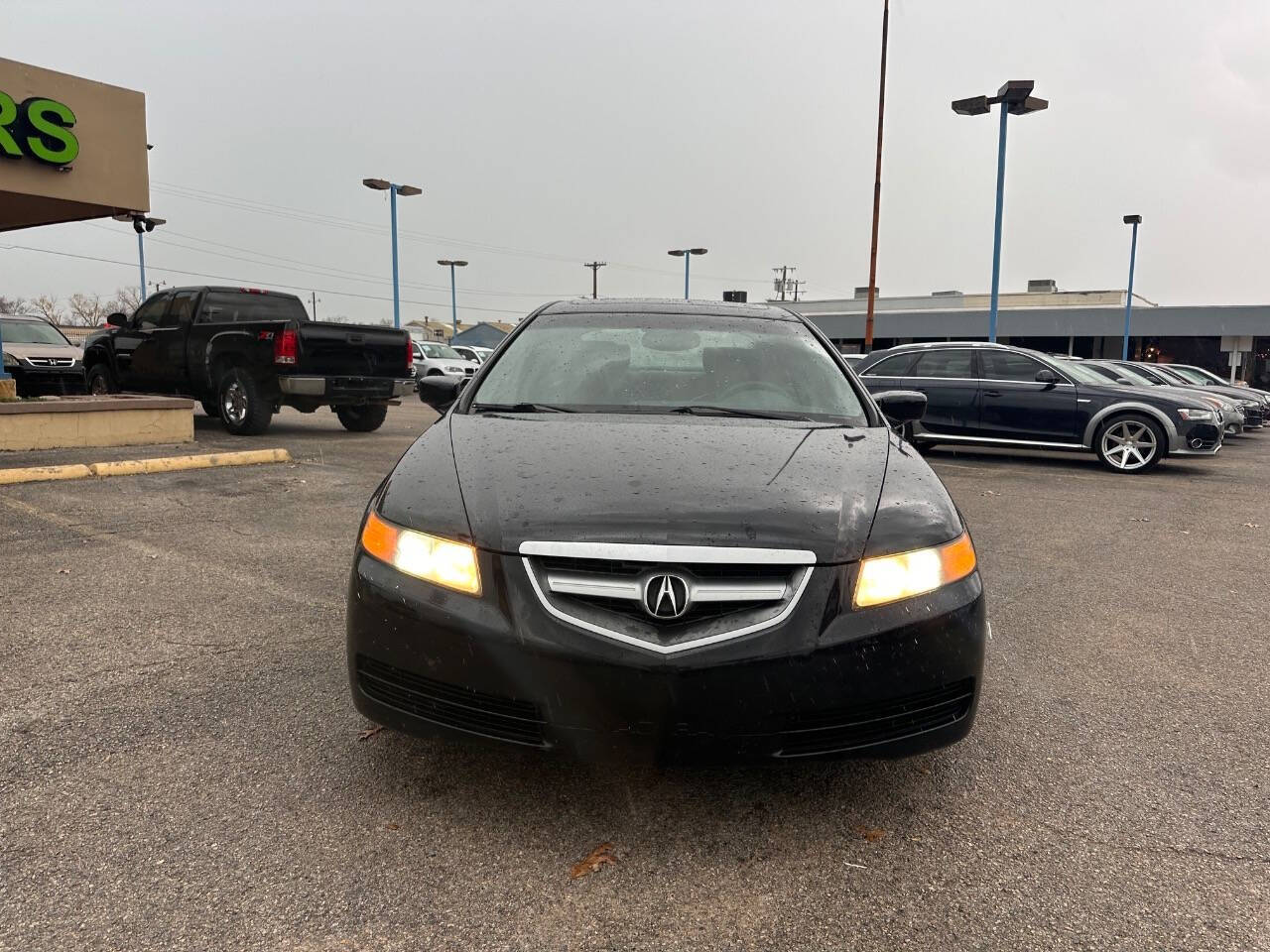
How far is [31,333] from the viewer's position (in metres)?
14.3

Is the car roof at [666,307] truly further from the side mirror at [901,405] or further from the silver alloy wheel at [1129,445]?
the silver alloy wheel at [1129,445]

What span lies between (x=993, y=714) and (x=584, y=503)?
1.90 meters

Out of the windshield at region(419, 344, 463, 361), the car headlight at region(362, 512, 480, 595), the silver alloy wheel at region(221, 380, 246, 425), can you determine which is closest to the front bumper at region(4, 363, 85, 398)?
the silver alloy wheel at region(221, 380, 246, 425)

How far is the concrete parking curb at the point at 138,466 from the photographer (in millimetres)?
7027

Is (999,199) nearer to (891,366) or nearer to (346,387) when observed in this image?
(891,366)

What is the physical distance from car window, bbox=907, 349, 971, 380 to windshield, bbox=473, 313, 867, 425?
26.6 feet

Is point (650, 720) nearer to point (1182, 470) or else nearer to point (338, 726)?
point (338, 726)

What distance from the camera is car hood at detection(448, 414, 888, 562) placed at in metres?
2.22

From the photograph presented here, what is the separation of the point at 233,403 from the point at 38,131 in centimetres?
373

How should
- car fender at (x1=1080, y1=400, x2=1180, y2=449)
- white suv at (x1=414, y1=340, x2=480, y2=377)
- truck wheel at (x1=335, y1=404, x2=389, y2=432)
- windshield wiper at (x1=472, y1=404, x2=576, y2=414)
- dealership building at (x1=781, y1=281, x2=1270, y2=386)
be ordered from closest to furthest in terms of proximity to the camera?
windshield wiper at (x1=472, y1=404, x2=576, y2=414) → car fender at (x1=1080, y1=400, x2=1180, y2=449) → truck wheel at (x1=335, y1=404, x2=389, y2=432) → white suv at (x1=414, y1=340, x2=480, y2=377) → dealership building at (x1=781, y1=281, x2=1270, y2=386)

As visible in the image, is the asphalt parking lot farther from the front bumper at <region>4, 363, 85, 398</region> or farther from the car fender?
the front bumper at <region>4, 363, 85, 398</region>

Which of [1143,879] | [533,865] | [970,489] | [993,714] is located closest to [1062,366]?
[970,489]

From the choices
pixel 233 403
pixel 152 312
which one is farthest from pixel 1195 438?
pixel 152 312

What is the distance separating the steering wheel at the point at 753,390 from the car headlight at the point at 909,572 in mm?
1246
